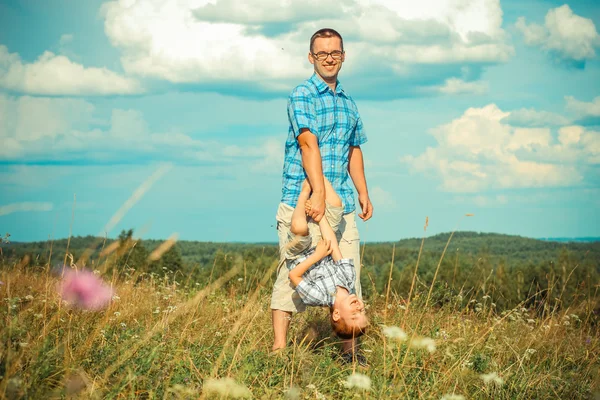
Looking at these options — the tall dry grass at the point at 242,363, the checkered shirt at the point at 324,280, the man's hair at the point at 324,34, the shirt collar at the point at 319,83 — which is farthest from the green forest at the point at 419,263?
the man's hair at the point at 324,34

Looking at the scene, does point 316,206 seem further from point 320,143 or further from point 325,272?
point 320,143

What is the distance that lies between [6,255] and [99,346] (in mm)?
4983

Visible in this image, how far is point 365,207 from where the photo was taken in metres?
4.94

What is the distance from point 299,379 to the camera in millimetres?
3779

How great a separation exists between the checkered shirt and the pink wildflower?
1546mm

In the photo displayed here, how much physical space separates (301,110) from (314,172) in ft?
1.62

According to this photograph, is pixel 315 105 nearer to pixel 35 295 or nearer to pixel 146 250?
pixel 35 295

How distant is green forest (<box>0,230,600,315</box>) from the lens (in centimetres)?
660

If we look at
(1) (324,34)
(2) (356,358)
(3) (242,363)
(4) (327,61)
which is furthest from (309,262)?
(1) (324,34)

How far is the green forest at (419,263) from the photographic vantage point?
21.6ft

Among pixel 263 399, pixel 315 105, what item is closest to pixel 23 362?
pixel 263 399

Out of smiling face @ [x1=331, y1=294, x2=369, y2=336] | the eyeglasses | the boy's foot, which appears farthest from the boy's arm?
the eyeglasses

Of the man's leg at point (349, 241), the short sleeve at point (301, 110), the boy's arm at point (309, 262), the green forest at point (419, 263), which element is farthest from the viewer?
the green forest at point (419, 263)

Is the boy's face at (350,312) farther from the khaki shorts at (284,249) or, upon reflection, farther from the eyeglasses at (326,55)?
the eyeglasses at (326,55)
